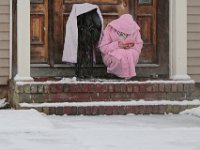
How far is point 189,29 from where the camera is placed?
9500 mm

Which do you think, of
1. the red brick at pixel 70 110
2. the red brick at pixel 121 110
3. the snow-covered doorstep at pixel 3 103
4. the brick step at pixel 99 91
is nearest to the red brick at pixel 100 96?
the brick step at pixel 99 91

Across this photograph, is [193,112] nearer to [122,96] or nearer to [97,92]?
[122,96]

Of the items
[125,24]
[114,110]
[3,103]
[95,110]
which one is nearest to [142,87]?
[114,110]

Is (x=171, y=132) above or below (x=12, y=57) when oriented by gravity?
below

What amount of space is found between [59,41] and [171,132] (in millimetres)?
3529

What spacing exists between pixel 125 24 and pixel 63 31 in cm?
104

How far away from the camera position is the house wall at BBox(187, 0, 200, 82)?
9.49 m

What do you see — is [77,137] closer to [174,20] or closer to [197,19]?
[174,20]

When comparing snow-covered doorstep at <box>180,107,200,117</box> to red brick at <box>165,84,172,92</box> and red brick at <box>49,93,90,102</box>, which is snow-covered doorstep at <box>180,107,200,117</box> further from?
red brick at <box>49,93,90,102</box>

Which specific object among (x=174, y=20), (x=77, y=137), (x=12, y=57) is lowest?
(x=77, y=137)

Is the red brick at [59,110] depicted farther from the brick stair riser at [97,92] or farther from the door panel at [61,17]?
the door panel at [61,17]

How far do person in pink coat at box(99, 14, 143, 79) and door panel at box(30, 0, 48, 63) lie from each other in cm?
96

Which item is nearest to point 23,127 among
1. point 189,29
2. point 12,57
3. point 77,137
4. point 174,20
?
point 77,137

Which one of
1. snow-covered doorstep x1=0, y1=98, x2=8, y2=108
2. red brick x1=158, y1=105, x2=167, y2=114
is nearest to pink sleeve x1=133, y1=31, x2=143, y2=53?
red brick x1=158, y1=105, x2=167, y2=114
